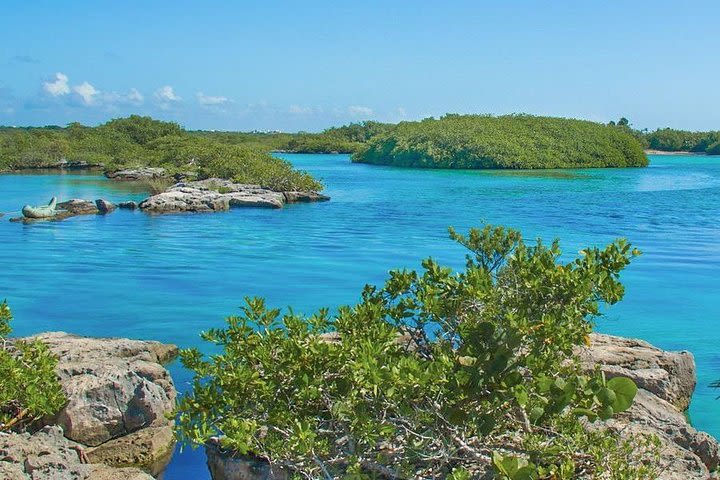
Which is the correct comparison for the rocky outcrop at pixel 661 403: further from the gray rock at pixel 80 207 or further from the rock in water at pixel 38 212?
the gray rock at pixel 80 207

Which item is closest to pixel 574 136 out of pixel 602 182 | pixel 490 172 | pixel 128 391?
pixel 490 172

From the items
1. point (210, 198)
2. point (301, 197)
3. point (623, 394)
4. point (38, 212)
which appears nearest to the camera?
point (623, 394)

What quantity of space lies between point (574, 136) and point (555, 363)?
66135mm

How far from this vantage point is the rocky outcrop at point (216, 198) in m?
26.8

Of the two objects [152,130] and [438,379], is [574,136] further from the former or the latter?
[438,379]

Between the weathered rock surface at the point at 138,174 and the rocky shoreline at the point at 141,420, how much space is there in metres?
32.1

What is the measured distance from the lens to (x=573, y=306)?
16.6 ft

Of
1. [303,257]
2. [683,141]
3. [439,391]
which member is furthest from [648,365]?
[683,141]

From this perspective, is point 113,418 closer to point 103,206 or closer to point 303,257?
point 303,257

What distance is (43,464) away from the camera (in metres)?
5.36

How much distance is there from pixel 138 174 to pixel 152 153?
7653 mm

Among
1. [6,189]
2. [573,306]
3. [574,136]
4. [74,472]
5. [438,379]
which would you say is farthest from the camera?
[574,136]

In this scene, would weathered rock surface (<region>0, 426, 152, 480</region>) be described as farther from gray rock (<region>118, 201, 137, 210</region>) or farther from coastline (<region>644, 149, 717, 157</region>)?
coastline (<region>644, 149, 717, 157</region>)

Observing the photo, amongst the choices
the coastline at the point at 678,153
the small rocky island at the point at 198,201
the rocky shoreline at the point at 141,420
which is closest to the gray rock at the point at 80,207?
the small rocky island at the point at 198,201
